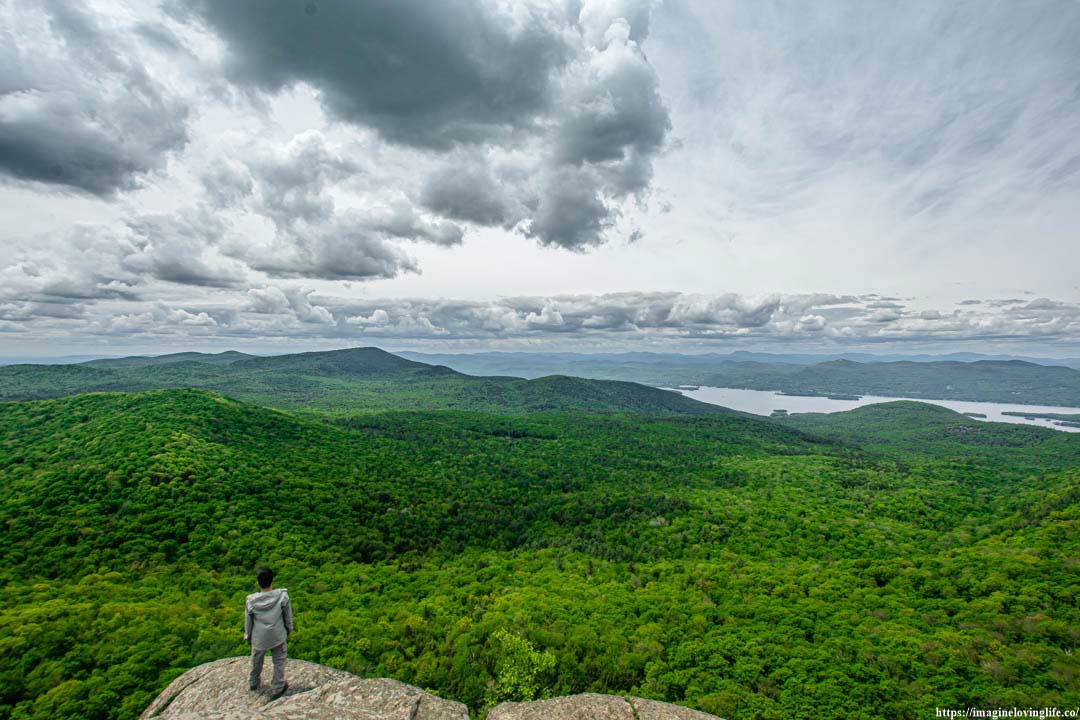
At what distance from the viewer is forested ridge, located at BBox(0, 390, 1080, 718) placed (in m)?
31.7

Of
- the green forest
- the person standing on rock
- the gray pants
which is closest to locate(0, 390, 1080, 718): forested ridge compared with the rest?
the green forest

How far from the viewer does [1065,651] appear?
36.0 m

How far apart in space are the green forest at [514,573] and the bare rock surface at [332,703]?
425 inches

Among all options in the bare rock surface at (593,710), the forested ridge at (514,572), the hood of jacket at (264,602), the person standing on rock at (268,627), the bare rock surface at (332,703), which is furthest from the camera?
the forested ridge at (514,572)

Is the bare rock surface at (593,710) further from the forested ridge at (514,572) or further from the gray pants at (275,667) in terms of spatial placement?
the forested ridge at (514,572)

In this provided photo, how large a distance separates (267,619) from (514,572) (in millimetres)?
49800

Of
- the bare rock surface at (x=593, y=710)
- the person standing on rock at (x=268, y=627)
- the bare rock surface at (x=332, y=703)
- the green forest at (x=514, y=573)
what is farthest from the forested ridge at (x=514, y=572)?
the bare rock surface at (x=593, y=710)

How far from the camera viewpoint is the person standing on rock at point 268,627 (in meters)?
13.9

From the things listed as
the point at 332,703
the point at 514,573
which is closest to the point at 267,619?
the point at 332,703

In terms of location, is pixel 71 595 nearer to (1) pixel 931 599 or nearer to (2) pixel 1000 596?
(1) pixel 931 599

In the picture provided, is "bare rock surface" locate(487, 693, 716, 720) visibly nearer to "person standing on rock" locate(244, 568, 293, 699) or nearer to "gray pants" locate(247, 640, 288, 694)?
"gray pants" locate(247, 640, 288, 694)

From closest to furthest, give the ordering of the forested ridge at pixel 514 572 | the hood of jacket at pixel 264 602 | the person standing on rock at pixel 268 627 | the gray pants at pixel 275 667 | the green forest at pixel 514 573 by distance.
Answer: the hood of jacket at pixel 264 602
the person standing on rock at pixel 268 627
the gray pants at pixel 275 667
the green forest at pixel 514 573
the forested ridge at pixel 514 572

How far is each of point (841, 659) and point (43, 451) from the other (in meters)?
129

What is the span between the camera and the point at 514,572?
58656mm
